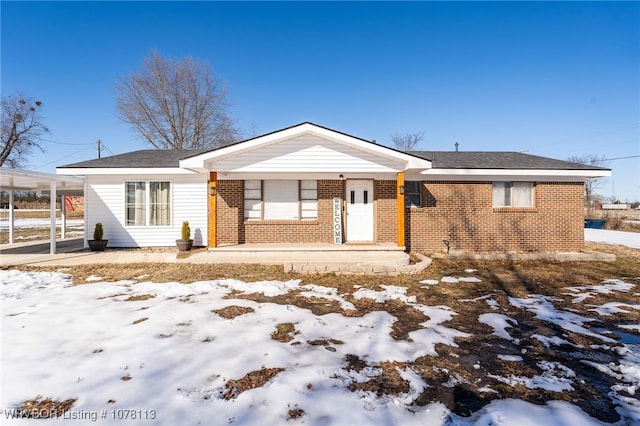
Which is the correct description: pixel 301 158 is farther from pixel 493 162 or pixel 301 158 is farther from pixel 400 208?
pixel 493 162

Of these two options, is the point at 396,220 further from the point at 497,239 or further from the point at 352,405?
the point at 352,405

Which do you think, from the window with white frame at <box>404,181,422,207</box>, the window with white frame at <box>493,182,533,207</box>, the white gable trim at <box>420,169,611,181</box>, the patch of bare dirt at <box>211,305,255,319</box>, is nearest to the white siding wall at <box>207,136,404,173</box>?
the window with white frame at <box>404,181,422,207</box>

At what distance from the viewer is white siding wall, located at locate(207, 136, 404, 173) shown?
373 inches

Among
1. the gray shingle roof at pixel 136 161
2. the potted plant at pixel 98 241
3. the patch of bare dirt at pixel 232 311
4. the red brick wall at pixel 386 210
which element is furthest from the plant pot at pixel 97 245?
the red brick wall at pixel 386 210

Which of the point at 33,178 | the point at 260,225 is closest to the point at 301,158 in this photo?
the point at 260,225

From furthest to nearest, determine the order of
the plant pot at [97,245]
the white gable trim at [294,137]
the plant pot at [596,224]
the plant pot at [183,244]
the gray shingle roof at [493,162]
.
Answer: the plant pot at [596,224] < the gray shingle roof at [493,162] < the plant pot at [97,245] < the plant pot at [183,244] < the white gable trim at [294,137]

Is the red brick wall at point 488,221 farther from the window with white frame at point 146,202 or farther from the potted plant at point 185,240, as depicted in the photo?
the window with white frame at point 146,202

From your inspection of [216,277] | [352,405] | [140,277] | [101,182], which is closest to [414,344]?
[352,405]

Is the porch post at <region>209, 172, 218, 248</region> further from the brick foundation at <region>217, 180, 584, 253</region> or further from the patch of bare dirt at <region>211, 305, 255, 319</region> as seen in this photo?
the patch of bare dirt at <region>211, 305, 255, 319</region>

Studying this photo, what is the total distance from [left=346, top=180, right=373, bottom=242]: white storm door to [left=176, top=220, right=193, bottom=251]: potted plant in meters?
5.41

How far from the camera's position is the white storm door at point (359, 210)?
440 inches

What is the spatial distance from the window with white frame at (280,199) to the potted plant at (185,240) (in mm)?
1946

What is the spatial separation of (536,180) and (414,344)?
977 cm

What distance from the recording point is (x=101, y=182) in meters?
11.0
